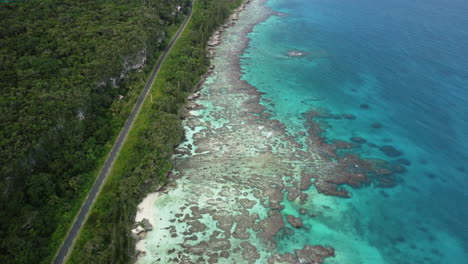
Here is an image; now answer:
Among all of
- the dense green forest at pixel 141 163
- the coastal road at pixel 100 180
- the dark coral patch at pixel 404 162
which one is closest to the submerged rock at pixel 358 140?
the dark coral patch at pixel 404 162

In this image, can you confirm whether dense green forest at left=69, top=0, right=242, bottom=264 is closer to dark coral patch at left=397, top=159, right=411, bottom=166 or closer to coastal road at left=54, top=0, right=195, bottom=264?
coastal road at left=54, top=0, right=195, bottom=264

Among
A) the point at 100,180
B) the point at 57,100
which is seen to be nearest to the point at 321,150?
the point at 100,180

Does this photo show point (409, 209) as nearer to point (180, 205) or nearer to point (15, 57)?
point (180, 205)

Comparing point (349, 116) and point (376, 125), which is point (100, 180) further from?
point (376, 125)

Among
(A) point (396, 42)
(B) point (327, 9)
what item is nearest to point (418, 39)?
(A) point (396, 42)

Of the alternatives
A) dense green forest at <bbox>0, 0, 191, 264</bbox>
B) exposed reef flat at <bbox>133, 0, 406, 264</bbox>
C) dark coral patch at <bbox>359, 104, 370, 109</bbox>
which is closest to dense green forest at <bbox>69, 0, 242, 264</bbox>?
exposed reef flat at <bbox>133, 0, 406, 264</bbox>

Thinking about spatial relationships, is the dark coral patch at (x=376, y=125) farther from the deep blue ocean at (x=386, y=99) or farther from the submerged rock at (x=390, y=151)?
the submerged rock at (x=390, y=151)
